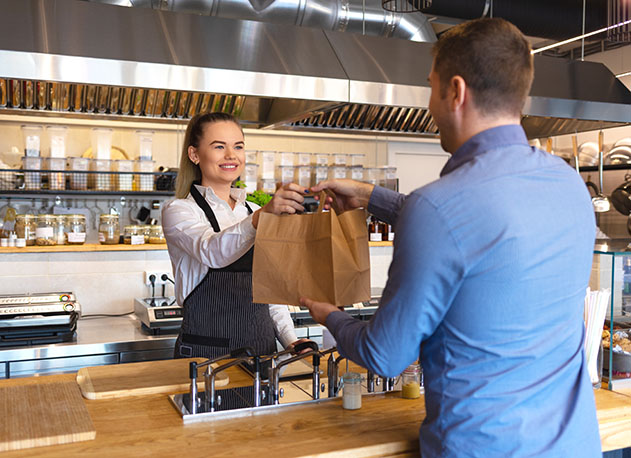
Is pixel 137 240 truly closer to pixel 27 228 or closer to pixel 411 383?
pixel 27 228

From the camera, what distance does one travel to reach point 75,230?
12.5 ft

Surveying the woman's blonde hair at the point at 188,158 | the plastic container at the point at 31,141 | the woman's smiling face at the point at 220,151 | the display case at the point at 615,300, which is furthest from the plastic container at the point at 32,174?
the display case at the point at 615,300

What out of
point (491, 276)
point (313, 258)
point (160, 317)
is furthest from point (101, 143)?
point (491, 276)

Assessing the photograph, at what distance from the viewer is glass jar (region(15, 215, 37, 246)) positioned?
12.0 ft

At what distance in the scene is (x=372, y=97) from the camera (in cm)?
286

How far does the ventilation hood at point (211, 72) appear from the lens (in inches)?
93.7

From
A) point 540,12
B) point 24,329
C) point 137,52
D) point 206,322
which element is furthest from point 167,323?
point 540,12

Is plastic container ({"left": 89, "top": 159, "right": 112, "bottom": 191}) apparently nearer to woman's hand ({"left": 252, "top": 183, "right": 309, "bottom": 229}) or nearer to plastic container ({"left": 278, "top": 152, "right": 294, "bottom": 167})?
plastic container ({"left": 278, "top": 152, "right": 294, "bottom": 167})

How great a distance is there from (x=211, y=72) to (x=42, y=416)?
59.5 inches

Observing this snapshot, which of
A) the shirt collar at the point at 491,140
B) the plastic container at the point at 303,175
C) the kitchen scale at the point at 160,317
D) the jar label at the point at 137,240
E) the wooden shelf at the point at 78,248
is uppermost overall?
the plastic container at the point at 303,175

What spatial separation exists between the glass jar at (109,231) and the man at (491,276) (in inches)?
114

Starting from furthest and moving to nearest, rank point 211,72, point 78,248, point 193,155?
point 78,248, point 211,72, point 193,155

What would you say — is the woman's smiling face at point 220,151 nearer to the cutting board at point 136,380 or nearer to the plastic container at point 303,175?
the cutting board at point 136,380

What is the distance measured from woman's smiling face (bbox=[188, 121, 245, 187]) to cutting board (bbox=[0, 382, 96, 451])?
0.83 meters
